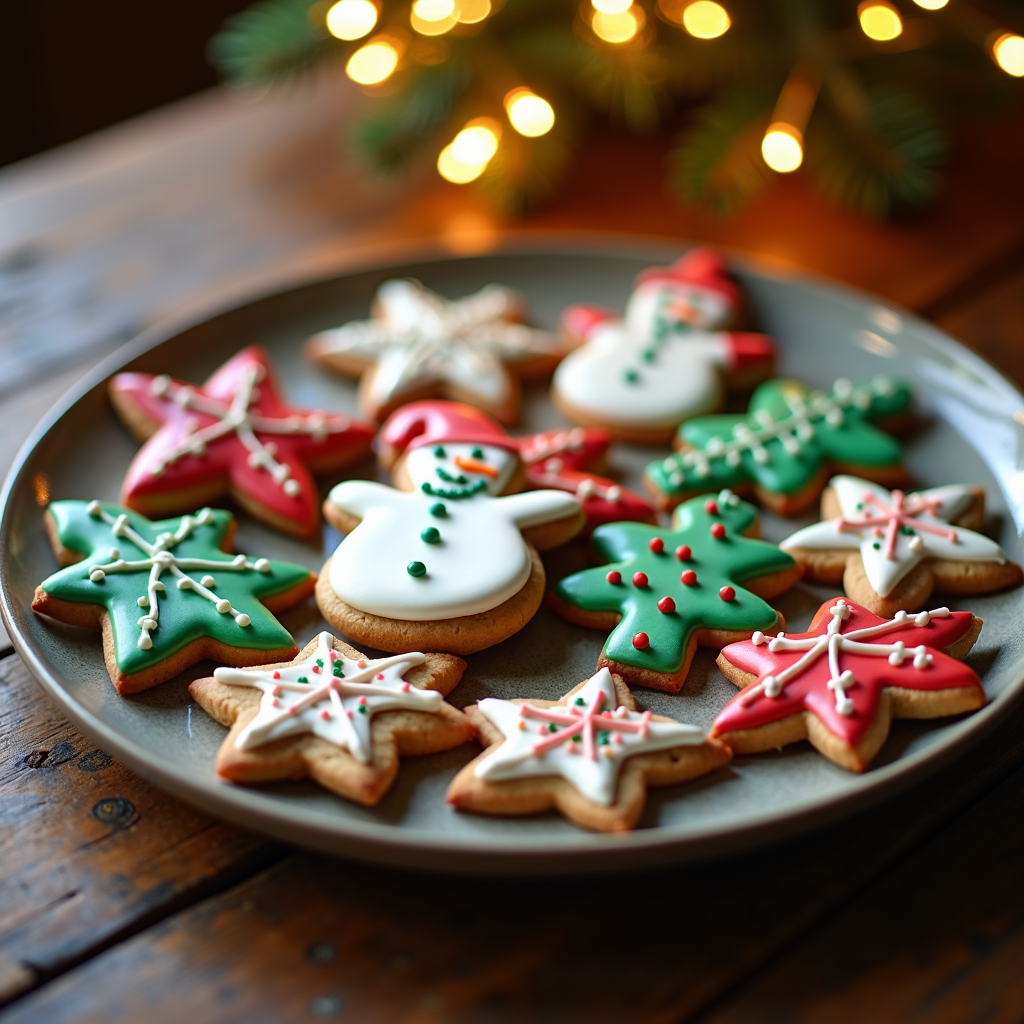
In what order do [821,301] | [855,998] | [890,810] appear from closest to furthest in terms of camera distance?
1. [855,998]
2. [890,810]
3. [821,301]

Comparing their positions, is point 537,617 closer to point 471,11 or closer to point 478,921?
point 478,921

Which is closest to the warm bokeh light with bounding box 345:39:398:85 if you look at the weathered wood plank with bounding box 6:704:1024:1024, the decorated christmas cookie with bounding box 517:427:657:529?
the decorated christmas cookie with bounding box 517:427:657:529

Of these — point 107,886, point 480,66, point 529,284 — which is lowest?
point 107,886

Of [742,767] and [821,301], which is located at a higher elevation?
[821,301]

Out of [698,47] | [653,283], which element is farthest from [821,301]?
[698,47]

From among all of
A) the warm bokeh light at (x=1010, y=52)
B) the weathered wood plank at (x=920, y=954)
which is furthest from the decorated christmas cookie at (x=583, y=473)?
the warm bokeh light at (x=1010, y=52)

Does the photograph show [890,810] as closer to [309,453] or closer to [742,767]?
[742,767]

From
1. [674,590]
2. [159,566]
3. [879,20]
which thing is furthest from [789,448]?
[879,20]

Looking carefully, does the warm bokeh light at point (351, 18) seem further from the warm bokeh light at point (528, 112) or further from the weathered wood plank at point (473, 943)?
the weathered wood plank at point (473, 943)
